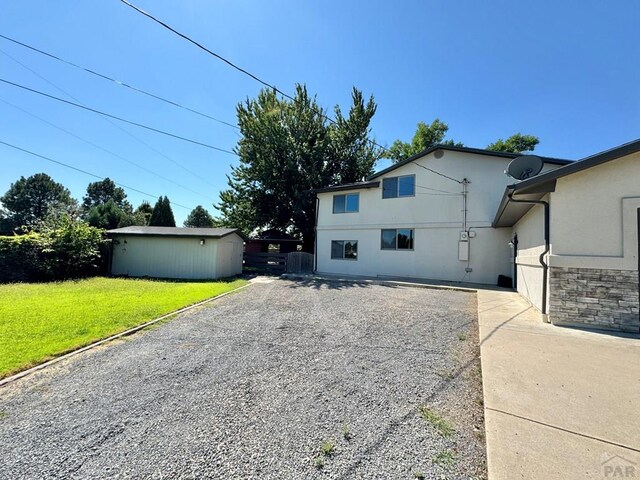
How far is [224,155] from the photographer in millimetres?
14336

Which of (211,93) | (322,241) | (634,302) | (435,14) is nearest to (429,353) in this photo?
(634,302)

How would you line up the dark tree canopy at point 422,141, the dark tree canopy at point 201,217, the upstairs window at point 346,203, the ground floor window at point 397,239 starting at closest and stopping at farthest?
the ground floor window at point 397,239 → the upstairs window at point 346,203 → the dark tree canopy at point 422,141 → the dark tree canopy at point 201,217

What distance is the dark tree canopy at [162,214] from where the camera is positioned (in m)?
26.2

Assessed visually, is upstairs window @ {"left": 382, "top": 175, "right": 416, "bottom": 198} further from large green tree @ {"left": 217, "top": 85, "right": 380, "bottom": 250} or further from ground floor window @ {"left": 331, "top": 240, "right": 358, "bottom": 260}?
large green tree @ {"left": 217, "top": 85, "right": 380, "bottom": 250}

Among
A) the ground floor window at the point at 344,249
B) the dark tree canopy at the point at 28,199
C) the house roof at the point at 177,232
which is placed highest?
the dark tree canopy at the point at 28,199

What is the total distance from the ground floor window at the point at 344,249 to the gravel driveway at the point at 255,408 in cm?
1023

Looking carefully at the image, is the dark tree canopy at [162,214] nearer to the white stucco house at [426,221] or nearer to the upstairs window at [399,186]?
the white stucco house at [426,221]

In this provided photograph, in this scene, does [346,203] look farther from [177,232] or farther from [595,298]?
[595,298]

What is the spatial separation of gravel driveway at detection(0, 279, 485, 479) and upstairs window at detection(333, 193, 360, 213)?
10938mm

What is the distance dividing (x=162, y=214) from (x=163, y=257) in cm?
1335

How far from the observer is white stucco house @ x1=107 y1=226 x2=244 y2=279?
14555 millimetres

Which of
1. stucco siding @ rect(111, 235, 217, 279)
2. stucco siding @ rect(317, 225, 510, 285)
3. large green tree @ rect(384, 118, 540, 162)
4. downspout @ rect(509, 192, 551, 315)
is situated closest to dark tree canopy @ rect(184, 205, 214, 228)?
stucco siding @ rect(111, 235, 217, 279)

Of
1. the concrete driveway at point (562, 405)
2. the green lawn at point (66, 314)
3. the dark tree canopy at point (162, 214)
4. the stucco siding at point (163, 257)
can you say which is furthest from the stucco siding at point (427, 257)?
the dark tree canopy at point (162, 214)

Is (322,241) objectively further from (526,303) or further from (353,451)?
(353,451)
